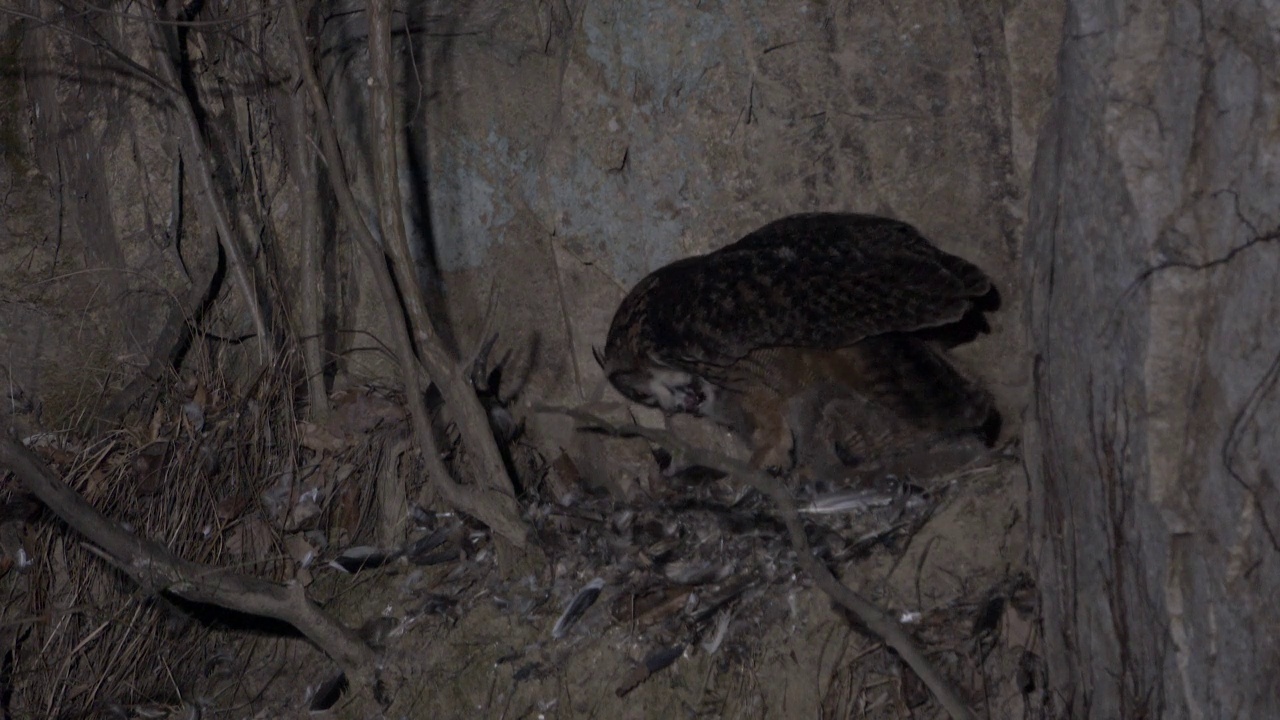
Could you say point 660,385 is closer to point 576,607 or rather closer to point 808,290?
point 808,290

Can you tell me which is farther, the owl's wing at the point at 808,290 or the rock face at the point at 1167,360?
the owl's wing at the point at 808,290

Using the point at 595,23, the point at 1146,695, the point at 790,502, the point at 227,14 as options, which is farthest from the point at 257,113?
the point at 1146,695

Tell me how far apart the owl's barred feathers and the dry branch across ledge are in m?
1.40

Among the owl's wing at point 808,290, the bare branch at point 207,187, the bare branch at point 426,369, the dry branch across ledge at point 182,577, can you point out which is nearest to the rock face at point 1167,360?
the owl's wing at point 808,290

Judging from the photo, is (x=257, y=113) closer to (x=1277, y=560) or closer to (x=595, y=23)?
(x=595, y=23)

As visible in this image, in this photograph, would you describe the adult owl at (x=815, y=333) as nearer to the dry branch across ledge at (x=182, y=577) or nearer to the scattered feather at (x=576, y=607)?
the scattered feather at (x=576, y=607)

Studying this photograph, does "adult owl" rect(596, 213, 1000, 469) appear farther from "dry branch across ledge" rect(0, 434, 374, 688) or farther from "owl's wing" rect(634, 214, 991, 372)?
"dry branch across ledge" rect(0, 434, 374, 688)

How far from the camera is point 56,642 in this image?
3711mm

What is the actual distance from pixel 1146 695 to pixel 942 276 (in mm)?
1359

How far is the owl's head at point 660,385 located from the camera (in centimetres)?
385

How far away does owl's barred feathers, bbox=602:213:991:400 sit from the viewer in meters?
3.18

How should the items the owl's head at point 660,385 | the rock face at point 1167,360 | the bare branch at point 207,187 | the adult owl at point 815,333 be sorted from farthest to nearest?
1. the bare branch at point 207,187
2. the owl's head at point 660,385
3. the adult owl at point 815,333
4. the rock face at point 1167,360

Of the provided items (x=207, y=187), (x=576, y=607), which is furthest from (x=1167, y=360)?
(x=207, y=187)

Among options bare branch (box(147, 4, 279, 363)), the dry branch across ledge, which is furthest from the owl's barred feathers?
bare branch (box(147, 4, 279, 363))
